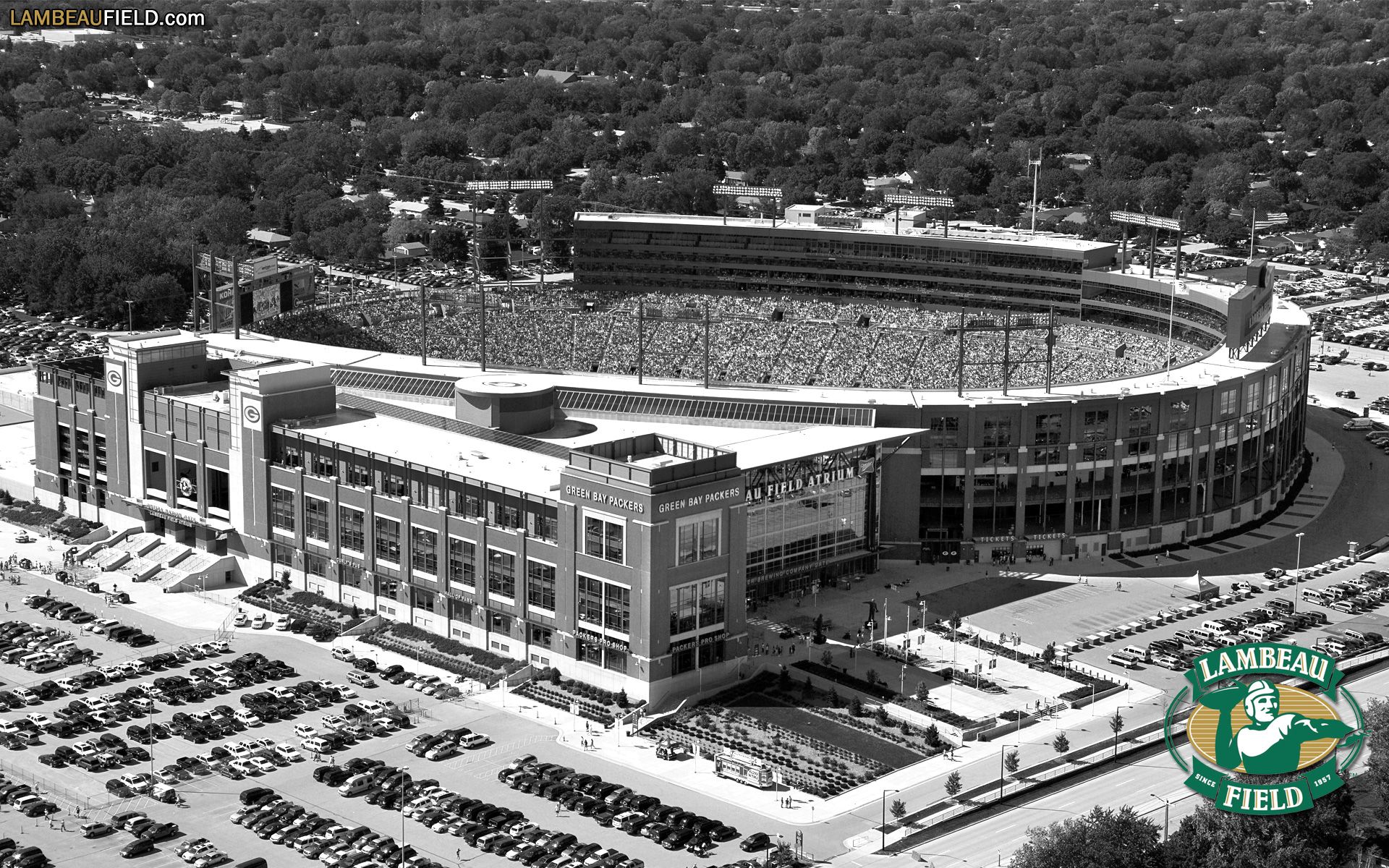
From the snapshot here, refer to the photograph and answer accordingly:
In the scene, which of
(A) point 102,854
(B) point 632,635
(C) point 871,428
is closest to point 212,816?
(A) point 102,854

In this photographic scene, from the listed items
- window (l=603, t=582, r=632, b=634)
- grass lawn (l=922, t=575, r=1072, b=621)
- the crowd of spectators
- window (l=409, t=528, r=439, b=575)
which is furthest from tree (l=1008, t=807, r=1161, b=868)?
the crowd of spectators

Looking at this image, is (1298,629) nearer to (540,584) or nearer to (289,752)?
(540,584)

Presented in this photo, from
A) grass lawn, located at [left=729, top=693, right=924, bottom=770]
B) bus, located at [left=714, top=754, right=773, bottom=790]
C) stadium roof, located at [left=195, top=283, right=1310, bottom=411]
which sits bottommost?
bus, located at [left=714, top=754, right=773, bottom=790]

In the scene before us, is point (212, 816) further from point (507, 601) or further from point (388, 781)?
point (507, 601)

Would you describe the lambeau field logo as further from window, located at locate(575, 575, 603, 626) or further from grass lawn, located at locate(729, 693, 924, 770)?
window, located at locate(575, 575, 603, 626)

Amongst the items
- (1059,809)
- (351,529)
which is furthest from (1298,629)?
(351,529)

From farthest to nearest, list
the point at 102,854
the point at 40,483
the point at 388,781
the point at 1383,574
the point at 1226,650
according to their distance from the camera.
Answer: the point at 40,483 → the point at 1383,574 → the point at 388,781 → the point at 102,854 → the point at 1226,650

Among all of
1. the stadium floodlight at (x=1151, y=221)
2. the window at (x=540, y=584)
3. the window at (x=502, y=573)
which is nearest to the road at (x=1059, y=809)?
the window at (x=540, y=584)
